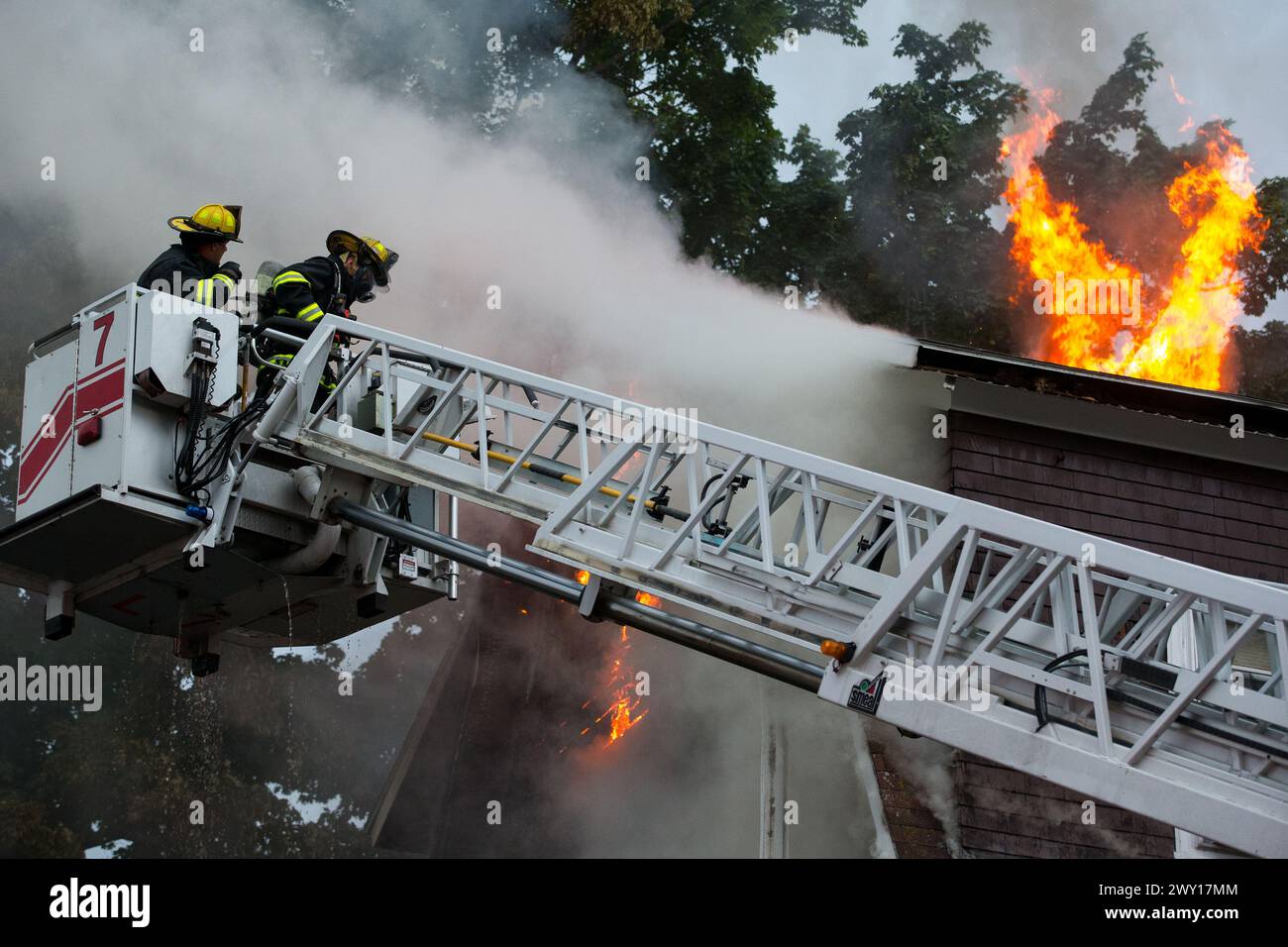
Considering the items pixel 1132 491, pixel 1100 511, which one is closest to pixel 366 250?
pixel 1100 511

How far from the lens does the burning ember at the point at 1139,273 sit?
59.1 ft

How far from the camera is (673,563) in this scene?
6.46m

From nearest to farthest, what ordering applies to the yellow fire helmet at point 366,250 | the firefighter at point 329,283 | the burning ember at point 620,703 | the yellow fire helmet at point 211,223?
the firefighter at point 329,283 → the yellow fire helmet at point 211,223 → the yellow fire helmet at point 366,250 → the burning ember at point 620,703

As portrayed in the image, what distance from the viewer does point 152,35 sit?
44.8 feet

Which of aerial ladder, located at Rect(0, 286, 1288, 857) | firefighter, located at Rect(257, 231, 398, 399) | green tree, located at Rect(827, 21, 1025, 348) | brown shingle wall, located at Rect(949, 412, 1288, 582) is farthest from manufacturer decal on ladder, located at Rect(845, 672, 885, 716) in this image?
green tree, located at Rect(827, 21, 1025, 348)

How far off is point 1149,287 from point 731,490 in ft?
55.2

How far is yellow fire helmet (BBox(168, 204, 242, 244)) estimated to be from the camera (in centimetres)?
805

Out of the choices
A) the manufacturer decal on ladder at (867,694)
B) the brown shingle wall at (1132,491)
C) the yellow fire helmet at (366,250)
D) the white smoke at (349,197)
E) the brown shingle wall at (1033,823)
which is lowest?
the brown shingle wall at (1033,823)

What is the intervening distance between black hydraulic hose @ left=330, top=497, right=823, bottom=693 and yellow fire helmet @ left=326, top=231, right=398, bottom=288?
1.71m

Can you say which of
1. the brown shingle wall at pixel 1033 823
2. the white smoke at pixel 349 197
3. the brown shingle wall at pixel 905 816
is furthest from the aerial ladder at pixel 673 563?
the white smoke at pixel 349 197

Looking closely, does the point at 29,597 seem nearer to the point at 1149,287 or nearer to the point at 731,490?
the point at 731,490

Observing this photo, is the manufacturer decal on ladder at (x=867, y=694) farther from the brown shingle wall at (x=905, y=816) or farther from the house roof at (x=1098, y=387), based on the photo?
the house roof at (x=1098, y=387)
